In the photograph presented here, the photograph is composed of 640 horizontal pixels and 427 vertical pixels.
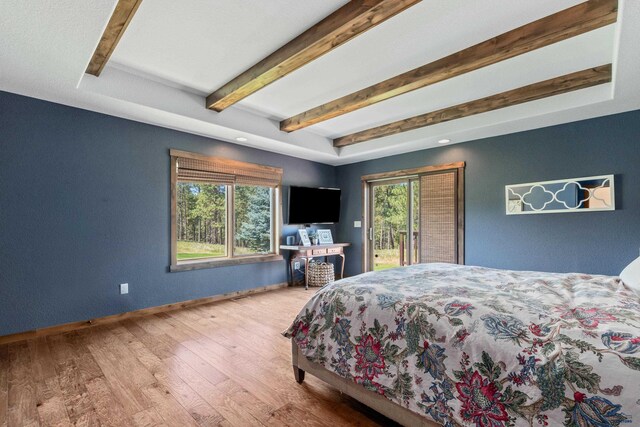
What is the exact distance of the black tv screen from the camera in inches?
206

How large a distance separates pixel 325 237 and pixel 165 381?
382 cm

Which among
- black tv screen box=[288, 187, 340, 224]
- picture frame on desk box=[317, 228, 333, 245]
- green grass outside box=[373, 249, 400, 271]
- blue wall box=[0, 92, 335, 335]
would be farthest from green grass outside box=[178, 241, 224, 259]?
green grass outside box=[373, 249, 400, 271]

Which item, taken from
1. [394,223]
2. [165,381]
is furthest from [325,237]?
[165,381]

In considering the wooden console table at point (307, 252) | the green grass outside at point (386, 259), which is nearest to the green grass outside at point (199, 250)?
the wooden console table at point (307, 252)

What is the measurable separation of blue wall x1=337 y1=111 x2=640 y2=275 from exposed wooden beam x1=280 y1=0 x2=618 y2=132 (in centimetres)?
190

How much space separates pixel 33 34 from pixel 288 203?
3.65m

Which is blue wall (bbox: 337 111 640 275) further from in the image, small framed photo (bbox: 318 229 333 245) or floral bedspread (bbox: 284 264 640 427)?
small framed photo (bbox: 318 229 333 245)

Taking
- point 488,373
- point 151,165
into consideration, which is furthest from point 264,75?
point 488,373

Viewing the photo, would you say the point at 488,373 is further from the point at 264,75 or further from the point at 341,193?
the point at 341,193

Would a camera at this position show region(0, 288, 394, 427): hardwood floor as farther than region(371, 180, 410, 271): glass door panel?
No

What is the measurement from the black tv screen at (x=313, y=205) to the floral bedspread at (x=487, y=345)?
323 centimetres

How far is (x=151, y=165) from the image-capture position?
3.72 metres

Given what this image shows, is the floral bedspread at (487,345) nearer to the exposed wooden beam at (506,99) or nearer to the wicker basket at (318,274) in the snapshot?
the exposed wooden beam at (506,99)

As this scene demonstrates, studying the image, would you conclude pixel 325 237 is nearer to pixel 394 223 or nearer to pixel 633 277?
pixel 394 223
